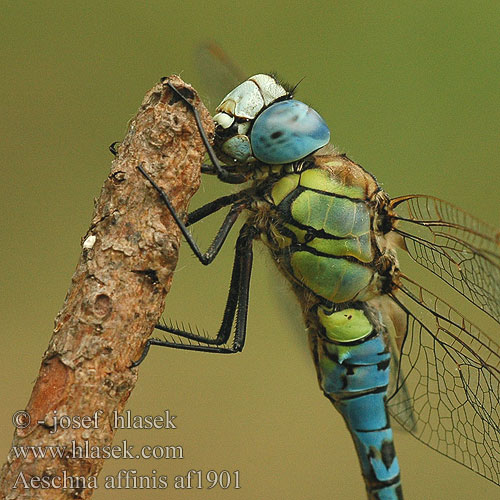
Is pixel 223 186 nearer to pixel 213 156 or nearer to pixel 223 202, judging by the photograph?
pixel 223 202

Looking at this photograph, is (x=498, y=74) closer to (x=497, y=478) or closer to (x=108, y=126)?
(x=108, y=126)

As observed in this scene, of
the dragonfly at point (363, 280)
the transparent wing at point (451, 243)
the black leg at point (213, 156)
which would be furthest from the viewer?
the transparent wing at point (451, 243)

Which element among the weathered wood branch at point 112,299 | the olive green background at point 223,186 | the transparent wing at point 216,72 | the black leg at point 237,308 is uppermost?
the olive green background at point 223,186

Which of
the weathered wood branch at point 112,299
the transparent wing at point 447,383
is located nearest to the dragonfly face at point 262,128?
the weathered wood branch at point 112,299

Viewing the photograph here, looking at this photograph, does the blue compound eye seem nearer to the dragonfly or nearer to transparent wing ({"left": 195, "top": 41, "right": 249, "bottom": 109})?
the dragonfly

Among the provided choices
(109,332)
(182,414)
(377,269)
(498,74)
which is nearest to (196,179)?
(109,332)

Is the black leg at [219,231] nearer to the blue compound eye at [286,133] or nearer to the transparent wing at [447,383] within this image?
the blue compound eye at [286,133]

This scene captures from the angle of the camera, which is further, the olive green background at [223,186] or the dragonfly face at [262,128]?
the olive green background at [223,186]

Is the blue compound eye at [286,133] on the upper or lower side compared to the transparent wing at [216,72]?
lower

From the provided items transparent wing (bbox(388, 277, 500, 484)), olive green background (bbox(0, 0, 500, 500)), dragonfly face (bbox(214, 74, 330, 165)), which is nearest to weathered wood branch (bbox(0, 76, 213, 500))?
dragonfly face (bbox(214, 74, 330, 165))
